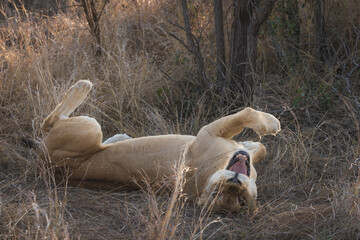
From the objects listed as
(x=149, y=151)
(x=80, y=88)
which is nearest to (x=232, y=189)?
(x=149, y=151)

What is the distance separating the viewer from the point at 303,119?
495 cm

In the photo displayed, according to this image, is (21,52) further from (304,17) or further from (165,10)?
(304,17)

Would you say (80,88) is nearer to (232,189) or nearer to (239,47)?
(232,189)

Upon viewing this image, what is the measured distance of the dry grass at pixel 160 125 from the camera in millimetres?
3086

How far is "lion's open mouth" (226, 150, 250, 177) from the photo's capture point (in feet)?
11.4

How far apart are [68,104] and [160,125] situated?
2.96 feet

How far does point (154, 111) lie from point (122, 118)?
1.10 ft

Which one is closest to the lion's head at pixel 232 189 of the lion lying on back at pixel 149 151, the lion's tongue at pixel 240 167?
the lion's tongue at pixel 240 167

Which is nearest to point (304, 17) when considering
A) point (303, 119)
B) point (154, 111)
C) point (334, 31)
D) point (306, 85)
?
point (334, 31)

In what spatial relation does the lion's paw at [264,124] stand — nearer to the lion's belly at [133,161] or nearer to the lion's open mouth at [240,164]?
the lion's open mouth at [240,164]

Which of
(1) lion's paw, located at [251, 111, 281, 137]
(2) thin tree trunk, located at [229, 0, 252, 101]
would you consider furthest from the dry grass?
(1) lion's paw, located at [251, 111, 281, 137]

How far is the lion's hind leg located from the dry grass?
13 cm

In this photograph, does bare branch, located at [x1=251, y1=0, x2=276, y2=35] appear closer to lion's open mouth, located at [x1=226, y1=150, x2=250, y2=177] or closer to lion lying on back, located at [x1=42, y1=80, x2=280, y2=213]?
lion lying on back, located at [x1=42, y1=80, x2=280, y2=213]

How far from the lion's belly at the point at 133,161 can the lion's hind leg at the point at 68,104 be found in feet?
1.53
